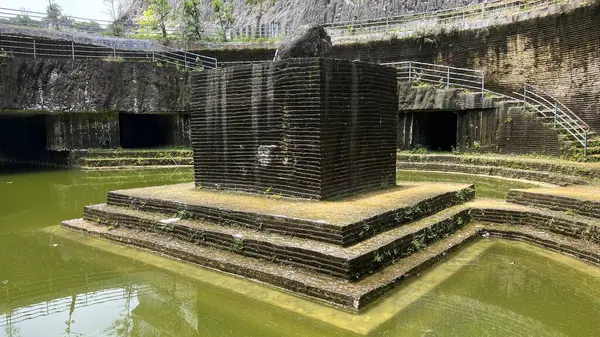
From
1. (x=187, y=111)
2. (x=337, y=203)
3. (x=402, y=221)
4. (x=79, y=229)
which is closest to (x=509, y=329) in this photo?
(x=402, y=221)

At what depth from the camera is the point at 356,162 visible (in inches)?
281

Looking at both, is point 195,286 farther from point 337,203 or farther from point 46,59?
point 46,59

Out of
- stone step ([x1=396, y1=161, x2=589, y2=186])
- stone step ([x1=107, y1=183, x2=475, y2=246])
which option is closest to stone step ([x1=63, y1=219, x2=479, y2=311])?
stone step ([x1=107, y1=183, x2=475, y2=246])

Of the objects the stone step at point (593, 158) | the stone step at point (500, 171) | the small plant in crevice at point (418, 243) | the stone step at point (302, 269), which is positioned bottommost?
the stone step at point (302, 269)

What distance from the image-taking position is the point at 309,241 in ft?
Result: 16.7

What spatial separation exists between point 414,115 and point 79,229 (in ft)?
41.8

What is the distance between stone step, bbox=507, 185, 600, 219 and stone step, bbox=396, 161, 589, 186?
267cm

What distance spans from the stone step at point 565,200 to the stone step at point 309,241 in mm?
1155

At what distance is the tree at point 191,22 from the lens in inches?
915

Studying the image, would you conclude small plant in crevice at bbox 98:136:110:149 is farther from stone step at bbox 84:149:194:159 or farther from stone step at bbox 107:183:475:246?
stone step at bbox 107:183:475:246

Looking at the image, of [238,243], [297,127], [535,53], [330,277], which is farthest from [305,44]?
[535,53]

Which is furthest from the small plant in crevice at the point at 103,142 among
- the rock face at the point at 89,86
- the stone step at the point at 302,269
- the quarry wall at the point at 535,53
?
the quarry wall at the point at 535,53

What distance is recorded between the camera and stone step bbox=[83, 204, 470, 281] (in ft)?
15.3

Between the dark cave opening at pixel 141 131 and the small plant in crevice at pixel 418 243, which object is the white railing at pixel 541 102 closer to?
the small plant in crevice at pixel 418 243
